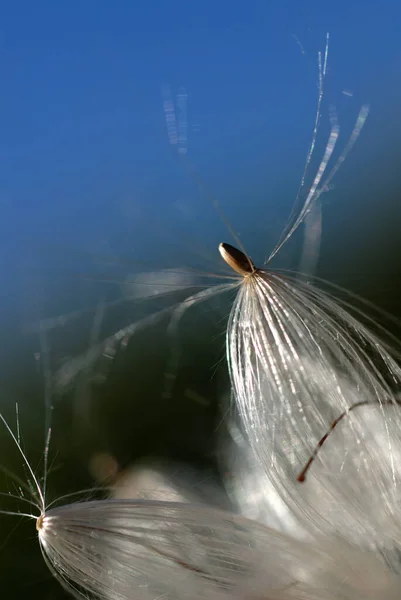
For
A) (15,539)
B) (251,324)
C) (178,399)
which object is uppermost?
(251,324)

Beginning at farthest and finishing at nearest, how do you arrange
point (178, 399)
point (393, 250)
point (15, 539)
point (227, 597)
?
point (393, 250), point (178, 399), point (15, 539), point (227, 597)

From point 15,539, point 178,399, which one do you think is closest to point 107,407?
point 178,399

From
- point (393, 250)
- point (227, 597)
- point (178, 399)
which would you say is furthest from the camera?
point (393, 250)

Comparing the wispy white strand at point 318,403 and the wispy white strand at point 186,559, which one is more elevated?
the wispy white strand at point 318,403

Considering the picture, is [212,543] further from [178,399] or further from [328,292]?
[178,399]

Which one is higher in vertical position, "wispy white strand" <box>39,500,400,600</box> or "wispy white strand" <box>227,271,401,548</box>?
"wispy white strand" <box>227,271,401,548</box>

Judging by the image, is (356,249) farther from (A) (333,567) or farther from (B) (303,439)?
(A) (333,567)

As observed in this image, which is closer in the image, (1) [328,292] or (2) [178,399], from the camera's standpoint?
(1) [328,292]

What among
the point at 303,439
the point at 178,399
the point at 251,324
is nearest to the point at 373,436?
the point at 303,439

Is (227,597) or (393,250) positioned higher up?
(393,250)
